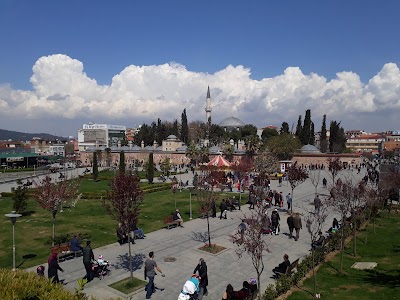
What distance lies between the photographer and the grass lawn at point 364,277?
9867 mm

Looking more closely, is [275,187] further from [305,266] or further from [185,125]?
[185,125]

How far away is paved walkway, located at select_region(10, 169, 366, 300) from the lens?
10359mm

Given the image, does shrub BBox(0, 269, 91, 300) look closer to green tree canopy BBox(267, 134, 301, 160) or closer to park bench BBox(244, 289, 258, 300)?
park bench BBox(244, 289, 258, 300)

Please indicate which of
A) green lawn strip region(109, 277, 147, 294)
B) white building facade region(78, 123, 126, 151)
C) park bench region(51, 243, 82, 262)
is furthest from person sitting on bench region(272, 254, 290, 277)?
white building facade region(78, 123, 126, 151)

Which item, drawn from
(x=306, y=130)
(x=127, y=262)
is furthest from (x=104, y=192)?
(x=306, y=130)

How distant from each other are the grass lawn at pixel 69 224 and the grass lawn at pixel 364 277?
8.60 m

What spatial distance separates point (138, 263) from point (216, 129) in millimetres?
80661

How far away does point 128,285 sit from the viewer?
1036 centimetres

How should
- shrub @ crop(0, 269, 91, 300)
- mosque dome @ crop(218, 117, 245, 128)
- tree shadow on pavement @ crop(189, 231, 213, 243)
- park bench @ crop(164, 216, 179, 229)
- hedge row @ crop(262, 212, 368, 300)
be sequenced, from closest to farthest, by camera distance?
shrub @ crop(0, 269, 91, 300), hedge row @ crop(262, 212, 368, 300), tree shadow on pavement @ crop(189, 231, 213, 243), park bench @ crop(164, 216, 179, 229), mosque dome @ crop(218, 117, 245, 128)

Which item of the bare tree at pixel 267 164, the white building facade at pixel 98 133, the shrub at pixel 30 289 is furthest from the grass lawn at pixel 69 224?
the white building facade at pixel 98 133

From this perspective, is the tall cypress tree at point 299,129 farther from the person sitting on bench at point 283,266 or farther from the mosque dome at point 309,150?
the person sitting on bench at point 283,266

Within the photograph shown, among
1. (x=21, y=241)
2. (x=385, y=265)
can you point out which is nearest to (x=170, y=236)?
(x=21, y=241)

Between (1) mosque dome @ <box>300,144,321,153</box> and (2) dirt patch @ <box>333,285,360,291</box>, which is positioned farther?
(1) mosque dome @ <box>300,144,321,153</box>

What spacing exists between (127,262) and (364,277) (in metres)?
8.08
